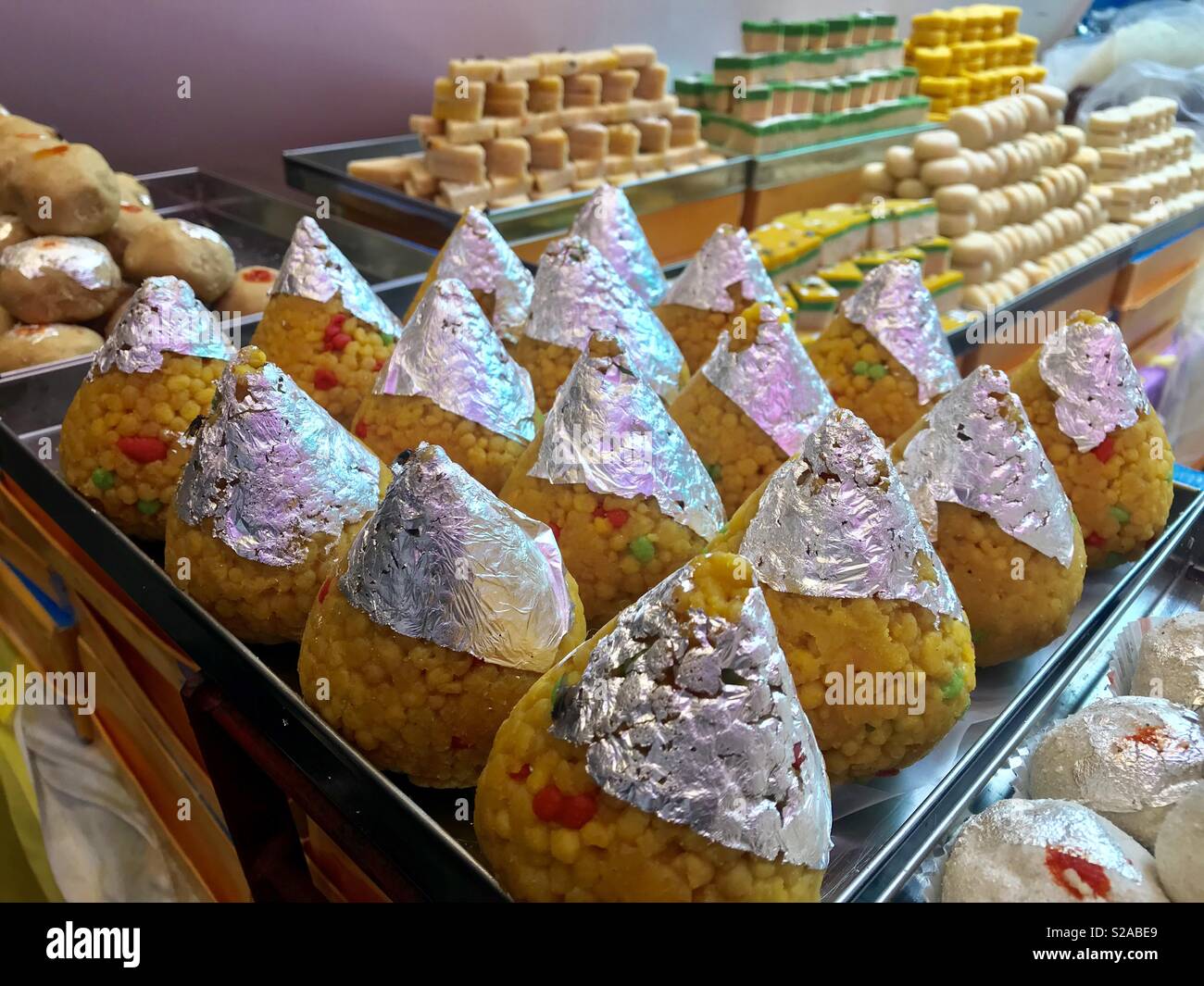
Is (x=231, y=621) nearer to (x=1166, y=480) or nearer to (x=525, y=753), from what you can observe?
(x=525, y=753)

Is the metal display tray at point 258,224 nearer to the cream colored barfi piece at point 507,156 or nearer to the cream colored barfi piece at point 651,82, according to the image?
the cream colored barfi piece at point 507,156

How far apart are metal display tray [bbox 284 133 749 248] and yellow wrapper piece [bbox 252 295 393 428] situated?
118 centimetres

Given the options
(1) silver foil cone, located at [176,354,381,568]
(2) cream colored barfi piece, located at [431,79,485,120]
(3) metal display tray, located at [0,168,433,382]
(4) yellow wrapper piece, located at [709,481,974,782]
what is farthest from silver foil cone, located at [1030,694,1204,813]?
(2) cream colored barfi piece, located at [431,79,485,120]

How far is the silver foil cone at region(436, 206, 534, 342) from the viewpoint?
1.25 m

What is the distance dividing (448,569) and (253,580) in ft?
0.85

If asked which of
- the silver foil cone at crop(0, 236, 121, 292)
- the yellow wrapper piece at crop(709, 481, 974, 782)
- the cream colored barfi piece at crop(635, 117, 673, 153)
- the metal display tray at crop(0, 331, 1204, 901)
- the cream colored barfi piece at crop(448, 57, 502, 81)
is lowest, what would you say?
the metal display tray at crop(0, 331, 1204, 901)

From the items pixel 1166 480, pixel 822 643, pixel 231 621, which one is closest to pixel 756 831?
pixel 822 643

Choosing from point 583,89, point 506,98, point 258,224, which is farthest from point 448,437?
point 583,89

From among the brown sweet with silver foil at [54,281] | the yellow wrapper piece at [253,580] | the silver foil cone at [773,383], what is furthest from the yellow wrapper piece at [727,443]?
the brown sweet with silver foil at [54,281]

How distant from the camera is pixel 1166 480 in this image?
1046 mm

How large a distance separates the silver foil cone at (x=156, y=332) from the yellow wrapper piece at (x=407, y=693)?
0.42 meters

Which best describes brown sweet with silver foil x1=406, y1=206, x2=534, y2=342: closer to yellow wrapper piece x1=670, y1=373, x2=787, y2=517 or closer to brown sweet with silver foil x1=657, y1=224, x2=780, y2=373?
brown sweet with silver foil x1=657, y1=224, x2=780, y2=373

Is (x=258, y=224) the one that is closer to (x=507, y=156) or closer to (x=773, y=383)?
(x=507, y=156)
